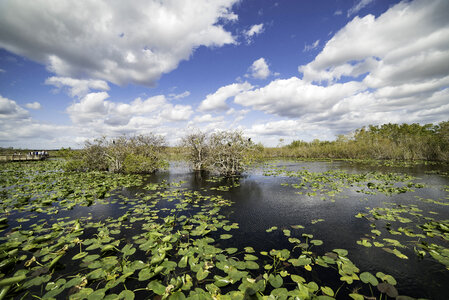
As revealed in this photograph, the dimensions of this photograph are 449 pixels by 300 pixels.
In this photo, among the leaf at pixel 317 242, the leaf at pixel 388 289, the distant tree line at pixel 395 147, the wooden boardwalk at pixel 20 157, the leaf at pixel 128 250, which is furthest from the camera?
the wooden boardwalk at pixel 20 157

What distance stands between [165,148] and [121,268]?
1882cm

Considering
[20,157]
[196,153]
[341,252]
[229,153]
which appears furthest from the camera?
[20,157]

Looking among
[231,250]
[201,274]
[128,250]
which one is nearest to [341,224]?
[231,250]

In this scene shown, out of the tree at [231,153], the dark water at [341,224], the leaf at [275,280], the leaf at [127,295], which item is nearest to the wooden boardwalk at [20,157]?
the tree at [231,153]

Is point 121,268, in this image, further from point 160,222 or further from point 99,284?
point 160,222

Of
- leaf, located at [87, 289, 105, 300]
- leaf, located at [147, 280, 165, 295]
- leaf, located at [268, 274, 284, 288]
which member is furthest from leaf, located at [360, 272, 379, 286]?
leaf, located at [87, 289, 105, 300]

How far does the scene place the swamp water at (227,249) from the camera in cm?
289

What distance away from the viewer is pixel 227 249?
4.02 m

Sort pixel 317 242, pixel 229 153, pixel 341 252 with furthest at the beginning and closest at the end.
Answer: pixel 229 153, pixel 317 242, pixel 341 252

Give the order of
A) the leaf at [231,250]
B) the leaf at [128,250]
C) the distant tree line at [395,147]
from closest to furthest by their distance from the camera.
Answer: the leaf at [128,250]
the leaf at [231,250]
the distant tree line at [395,147]

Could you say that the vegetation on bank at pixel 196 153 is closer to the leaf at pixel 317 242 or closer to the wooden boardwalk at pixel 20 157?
the leaf at pixel 317 242

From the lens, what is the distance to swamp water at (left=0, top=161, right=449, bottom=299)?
114 inches

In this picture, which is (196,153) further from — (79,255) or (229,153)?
(79,255)

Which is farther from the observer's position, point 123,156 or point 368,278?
point 123,156
